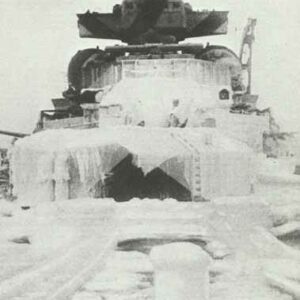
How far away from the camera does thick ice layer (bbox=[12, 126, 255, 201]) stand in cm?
410

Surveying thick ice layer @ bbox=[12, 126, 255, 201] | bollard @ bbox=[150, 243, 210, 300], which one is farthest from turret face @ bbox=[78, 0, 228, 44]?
bollard @ bbox=[150, 243, 210, 300]

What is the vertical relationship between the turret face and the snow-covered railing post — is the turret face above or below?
above

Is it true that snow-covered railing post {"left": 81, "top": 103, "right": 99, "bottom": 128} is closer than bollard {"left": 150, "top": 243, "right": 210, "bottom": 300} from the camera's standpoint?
No

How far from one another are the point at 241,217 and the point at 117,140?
3.58ft

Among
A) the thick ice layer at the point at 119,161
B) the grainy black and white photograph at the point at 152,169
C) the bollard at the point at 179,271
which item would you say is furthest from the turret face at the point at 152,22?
the bollard at the point at 179,271

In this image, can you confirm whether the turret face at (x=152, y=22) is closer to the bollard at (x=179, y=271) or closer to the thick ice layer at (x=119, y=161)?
the thick ice layer at (x=119, y=161)

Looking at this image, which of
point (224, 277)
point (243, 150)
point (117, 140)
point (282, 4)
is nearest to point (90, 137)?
point (117, 140)

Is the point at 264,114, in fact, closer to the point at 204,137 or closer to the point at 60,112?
the point at 204,137

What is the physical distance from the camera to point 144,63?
548 cm

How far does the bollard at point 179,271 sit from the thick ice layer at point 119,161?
6.31 ft

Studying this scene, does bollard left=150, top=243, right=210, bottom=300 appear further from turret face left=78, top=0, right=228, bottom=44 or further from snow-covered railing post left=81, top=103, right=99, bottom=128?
turret face left=78, top=0, right=228, bottom=44

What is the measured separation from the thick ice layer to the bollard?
1924 mm

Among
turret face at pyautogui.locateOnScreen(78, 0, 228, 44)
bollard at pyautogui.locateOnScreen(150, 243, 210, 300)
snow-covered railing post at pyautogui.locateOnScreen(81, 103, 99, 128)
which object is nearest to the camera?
bollard at pyautogui.locateOnScreen(150, 243, 210, 300)

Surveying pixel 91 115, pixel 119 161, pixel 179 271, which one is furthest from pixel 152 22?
pixel 179 271
